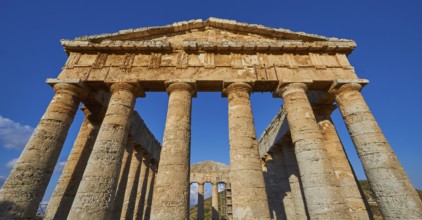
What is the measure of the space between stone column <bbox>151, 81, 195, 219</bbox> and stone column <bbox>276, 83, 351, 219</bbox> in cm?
426

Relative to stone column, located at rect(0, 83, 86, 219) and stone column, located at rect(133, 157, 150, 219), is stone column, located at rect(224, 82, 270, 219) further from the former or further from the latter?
stone column, located at rect(133, 157, 150, 219)

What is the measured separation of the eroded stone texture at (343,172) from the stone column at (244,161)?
436 cm

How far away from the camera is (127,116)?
904cm

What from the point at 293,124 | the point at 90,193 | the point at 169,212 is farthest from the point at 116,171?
the point at 293,124

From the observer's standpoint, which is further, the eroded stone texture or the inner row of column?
the eroded stone texture

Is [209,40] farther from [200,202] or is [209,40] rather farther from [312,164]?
[200,202]

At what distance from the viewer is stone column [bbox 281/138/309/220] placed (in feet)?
39.3

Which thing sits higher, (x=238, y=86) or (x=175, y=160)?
(x=238, y=86)

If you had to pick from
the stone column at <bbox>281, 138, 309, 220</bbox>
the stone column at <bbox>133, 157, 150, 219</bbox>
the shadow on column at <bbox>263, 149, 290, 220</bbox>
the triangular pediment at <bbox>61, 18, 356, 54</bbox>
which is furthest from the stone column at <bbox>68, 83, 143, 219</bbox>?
the shadow on column at <bbox>263, 149, 290, 220</bbox>

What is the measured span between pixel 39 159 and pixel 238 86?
8209 mm

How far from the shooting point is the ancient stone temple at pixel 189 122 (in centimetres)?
710

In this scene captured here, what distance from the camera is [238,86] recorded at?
9.48 m

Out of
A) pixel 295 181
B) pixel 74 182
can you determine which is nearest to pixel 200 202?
pixel 295 181

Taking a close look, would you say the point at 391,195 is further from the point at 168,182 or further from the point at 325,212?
the point at 168,182
